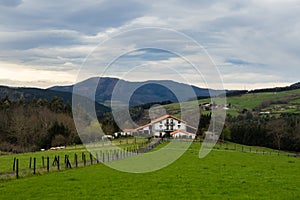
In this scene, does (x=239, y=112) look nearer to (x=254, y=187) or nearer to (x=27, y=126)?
(x=27, y=126)

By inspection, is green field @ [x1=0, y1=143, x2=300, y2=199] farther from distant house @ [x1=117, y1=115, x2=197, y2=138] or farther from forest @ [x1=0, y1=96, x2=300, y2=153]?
distant house @ [x1=117, y1=115, x2=197, y2=138]

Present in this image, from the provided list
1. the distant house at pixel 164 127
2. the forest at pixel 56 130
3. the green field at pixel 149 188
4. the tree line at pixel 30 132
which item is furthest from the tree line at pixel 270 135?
the green field at pixel 149 188

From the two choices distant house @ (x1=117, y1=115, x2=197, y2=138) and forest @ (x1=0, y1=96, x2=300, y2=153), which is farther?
distant house @ (x1=117, y1=115, x2=197, y2=138)

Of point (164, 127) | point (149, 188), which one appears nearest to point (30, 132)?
point (164, 127)

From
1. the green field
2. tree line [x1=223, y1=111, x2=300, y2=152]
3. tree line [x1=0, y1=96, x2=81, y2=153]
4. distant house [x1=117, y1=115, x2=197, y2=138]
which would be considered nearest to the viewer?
the green field

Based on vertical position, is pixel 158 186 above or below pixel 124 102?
below

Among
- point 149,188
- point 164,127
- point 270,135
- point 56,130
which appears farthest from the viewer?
point 164,127

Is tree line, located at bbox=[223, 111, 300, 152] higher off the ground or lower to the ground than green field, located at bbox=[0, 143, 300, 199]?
lower

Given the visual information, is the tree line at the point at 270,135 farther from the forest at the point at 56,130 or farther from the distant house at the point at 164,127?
the distant house at the point at 164,127

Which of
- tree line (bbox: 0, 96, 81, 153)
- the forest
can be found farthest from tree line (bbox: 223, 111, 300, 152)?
tree line (bbox: 0, 96, 81, 153)

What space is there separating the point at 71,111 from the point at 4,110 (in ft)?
72.0

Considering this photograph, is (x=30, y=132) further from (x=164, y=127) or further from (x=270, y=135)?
(x=270, y=135)

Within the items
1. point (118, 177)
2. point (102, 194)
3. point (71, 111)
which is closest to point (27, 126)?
point (71, 111)

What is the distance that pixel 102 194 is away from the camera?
1728cm
